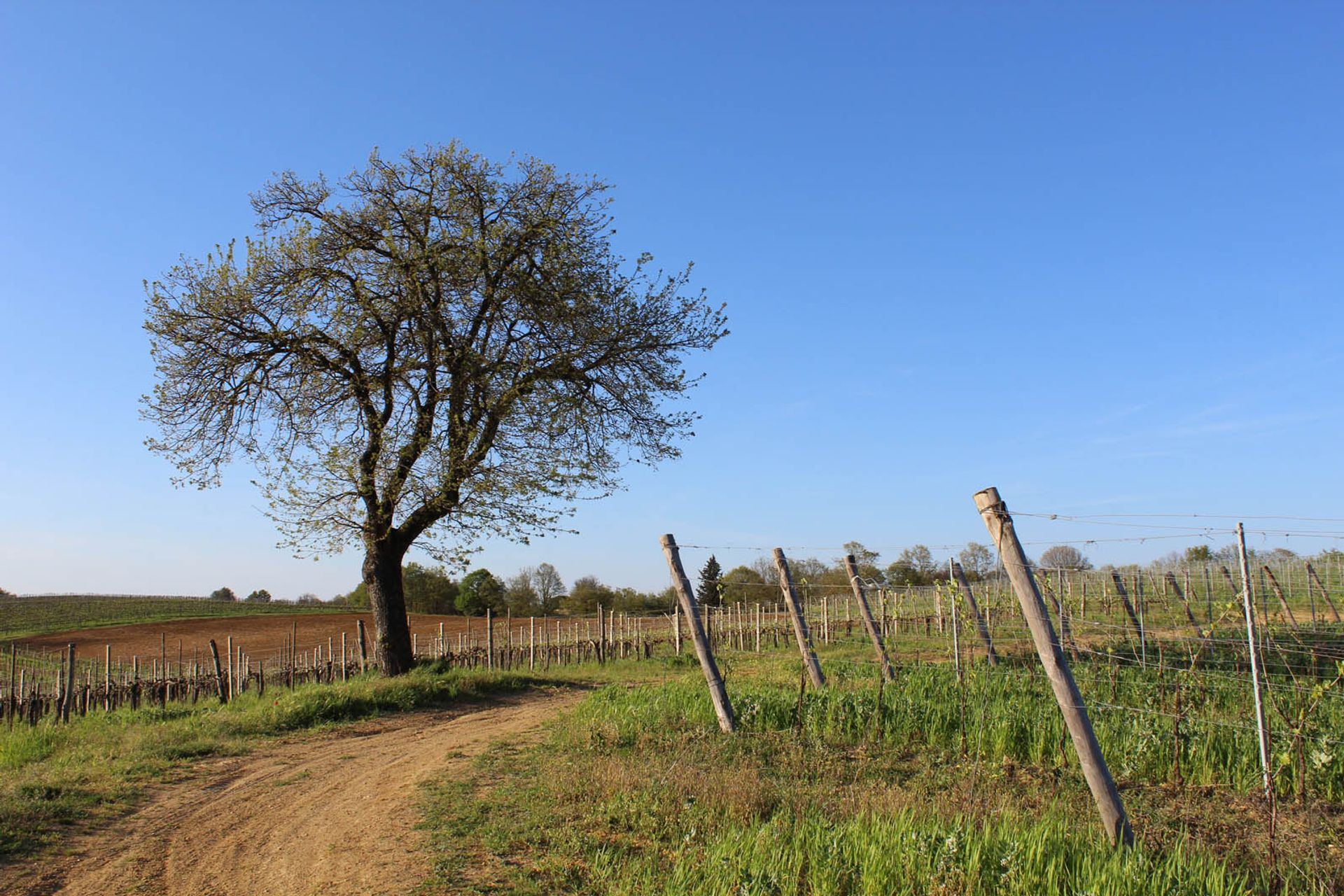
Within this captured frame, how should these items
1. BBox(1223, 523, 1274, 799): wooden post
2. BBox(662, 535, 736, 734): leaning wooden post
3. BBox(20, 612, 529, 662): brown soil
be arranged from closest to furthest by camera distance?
1. BBox(1223, 523, 1274, 799): wooden post
2. BBox(662, 535, 736, 734): leaning wooden post
3. BBox(20, 612, 529, 662): brown soil

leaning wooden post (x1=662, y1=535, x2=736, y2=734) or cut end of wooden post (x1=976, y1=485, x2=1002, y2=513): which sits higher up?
cut end of wooden post (x1=976, y1=485, x2=1002, y2=513)

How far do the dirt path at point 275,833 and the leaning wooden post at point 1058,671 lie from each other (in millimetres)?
4072

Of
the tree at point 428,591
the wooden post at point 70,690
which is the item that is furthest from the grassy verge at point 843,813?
the tree at point 428,591

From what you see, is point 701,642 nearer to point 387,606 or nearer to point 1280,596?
point 387,606

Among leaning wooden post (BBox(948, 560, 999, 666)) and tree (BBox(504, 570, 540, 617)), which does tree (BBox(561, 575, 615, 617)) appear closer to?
tree (BBox(504, 570, 540, 617))

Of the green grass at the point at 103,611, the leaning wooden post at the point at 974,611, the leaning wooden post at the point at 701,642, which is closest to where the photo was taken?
the leaning wooden post at the point at 701,642

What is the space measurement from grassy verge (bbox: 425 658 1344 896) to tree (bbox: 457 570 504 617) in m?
46.6

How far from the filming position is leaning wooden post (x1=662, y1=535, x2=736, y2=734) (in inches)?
328

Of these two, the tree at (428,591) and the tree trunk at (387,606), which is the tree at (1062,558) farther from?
the tree at (428,591)

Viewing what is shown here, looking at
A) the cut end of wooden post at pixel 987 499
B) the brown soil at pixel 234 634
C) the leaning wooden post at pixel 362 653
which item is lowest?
the brown soil at pixel 234 634

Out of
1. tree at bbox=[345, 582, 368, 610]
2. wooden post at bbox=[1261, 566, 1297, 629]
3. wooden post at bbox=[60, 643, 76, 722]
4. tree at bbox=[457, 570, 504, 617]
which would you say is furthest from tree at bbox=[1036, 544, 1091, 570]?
tree at bbox=[345, 582, 368, 610]

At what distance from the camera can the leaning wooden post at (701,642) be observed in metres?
8.34

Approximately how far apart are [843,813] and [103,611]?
6265 cm

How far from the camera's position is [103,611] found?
54.4m
